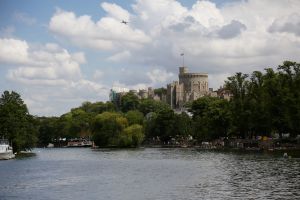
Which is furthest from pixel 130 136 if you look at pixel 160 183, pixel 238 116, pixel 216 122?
pixel 160 183

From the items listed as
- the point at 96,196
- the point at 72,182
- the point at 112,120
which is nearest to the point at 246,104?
the point at 112,120

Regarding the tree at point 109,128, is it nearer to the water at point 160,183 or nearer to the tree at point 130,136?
the tree at point 130,136

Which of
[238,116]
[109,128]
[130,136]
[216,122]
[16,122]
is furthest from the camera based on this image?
[109,128]

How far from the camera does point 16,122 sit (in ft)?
421

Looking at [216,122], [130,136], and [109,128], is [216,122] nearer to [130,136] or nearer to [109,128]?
[130,136]

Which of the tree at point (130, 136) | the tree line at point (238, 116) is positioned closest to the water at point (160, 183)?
the tree line at point (238, 116)

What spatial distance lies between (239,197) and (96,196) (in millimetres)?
11377

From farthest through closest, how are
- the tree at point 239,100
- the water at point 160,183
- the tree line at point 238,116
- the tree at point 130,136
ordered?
the tree at point 130,136 → the tree at point 239,100 → the tree line at point 238,116 → the water at point 160,183

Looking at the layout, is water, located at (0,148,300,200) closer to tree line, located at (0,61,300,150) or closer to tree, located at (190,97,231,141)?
tree line, located at (0,61,300,150)

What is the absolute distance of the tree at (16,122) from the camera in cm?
12712

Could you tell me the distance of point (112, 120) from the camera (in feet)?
604

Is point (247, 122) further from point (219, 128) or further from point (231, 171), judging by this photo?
point (231, 171)

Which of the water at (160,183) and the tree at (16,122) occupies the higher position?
the tree at (16,122)

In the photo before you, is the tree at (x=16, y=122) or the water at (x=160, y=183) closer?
the water at (x=160, y=183)
